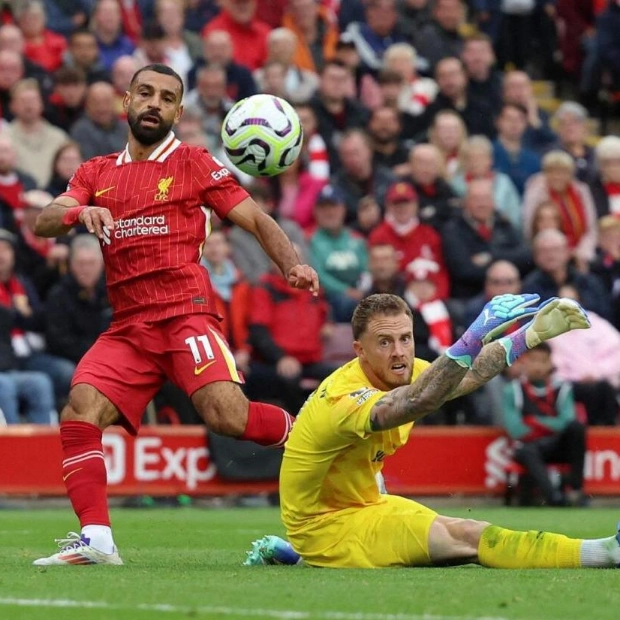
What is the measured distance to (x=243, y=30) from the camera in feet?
64.2

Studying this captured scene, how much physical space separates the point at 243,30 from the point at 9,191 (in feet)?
15.7

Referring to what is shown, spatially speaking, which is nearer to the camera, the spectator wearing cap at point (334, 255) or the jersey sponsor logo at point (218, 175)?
the jersey sponsor logo at point (218, 175)

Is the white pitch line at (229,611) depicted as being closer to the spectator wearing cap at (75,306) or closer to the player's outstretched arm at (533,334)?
the player's outstretched arm at (533,334)

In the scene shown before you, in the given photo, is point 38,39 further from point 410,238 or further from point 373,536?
point 373,536

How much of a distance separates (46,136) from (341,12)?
5.63 m

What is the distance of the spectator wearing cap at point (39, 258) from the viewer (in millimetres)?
15609

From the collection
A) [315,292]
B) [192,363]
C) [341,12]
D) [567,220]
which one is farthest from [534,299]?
[341,12]

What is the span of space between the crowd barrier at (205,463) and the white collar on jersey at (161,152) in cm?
542

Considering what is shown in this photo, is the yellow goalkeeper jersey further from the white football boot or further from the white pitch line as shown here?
the white pitch line

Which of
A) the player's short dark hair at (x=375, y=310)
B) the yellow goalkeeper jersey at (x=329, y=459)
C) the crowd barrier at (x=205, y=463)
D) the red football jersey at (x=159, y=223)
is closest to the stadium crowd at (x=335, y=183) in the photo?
the crowd barrier at (x=205, y=463)

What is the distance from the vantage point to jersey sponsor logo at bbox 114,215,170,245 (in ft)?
29.6

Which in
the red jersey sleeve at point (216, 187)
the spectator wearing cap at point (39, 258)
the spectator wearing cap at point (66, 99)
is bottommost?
the red jersey sleeve at point (216, 187)

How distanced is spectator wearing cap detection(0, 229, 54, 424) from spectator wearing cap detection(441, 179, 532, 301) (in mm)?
4505

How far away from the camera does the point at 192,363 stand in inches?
350
